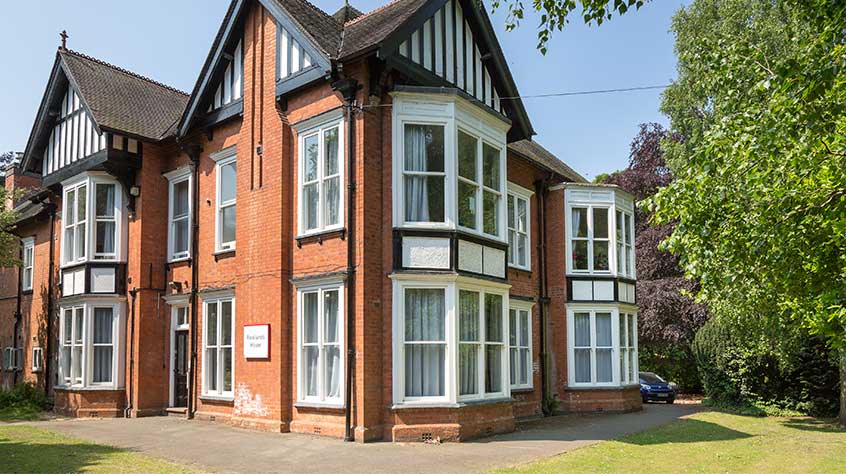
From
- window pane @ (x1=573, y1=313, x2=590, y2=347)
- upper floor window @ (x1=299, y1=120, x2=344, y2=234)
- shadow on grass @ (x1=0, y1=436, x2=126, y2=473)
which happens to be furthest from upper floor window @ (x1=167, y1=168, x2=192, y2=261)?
window pane @ (x1=573, y1=313, x2=590, y2=347)

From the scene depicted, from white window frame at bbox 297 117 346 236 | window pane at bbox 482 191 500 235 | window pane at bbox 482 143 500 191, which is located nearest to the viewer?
white window frame at bbox 297 117 346 236

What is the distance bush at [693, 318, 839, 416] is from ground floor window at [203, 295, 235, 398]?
13.3 m

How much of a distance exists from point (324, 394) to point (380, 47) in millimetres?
6982

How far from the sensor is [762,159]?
27.7 ft

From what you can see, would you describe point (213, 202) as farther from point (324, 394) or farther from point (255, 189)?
point (324, 394)

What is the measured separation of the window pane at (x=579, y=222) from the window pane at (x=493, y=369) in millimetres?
7233

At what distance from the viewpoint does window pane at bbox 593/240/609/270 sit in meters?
22.1

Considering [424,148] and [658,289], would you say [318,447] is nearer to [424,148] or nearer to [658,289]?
[424,148]

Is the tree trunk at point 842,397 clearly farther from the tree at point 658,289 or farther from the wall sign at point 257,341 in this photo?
the wall sign at point 257,341

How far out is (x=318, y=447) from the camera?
13.3 m

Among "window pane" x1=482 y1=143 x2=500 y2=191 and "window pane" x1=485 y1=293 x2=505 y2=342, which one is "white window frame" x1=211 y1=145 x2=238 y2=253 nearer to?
"window pane" x1=482 y1=143 x2=500 y2=191

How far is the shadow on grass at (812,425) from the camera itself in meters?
18.0

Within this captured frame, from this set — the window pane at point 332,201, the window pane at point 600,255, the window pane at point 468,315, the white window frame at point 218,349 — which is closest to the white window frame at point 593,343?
the window pane at point 600,255

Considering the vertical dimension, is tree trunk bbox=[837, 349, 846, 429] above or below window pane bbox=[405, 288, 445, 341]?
below
